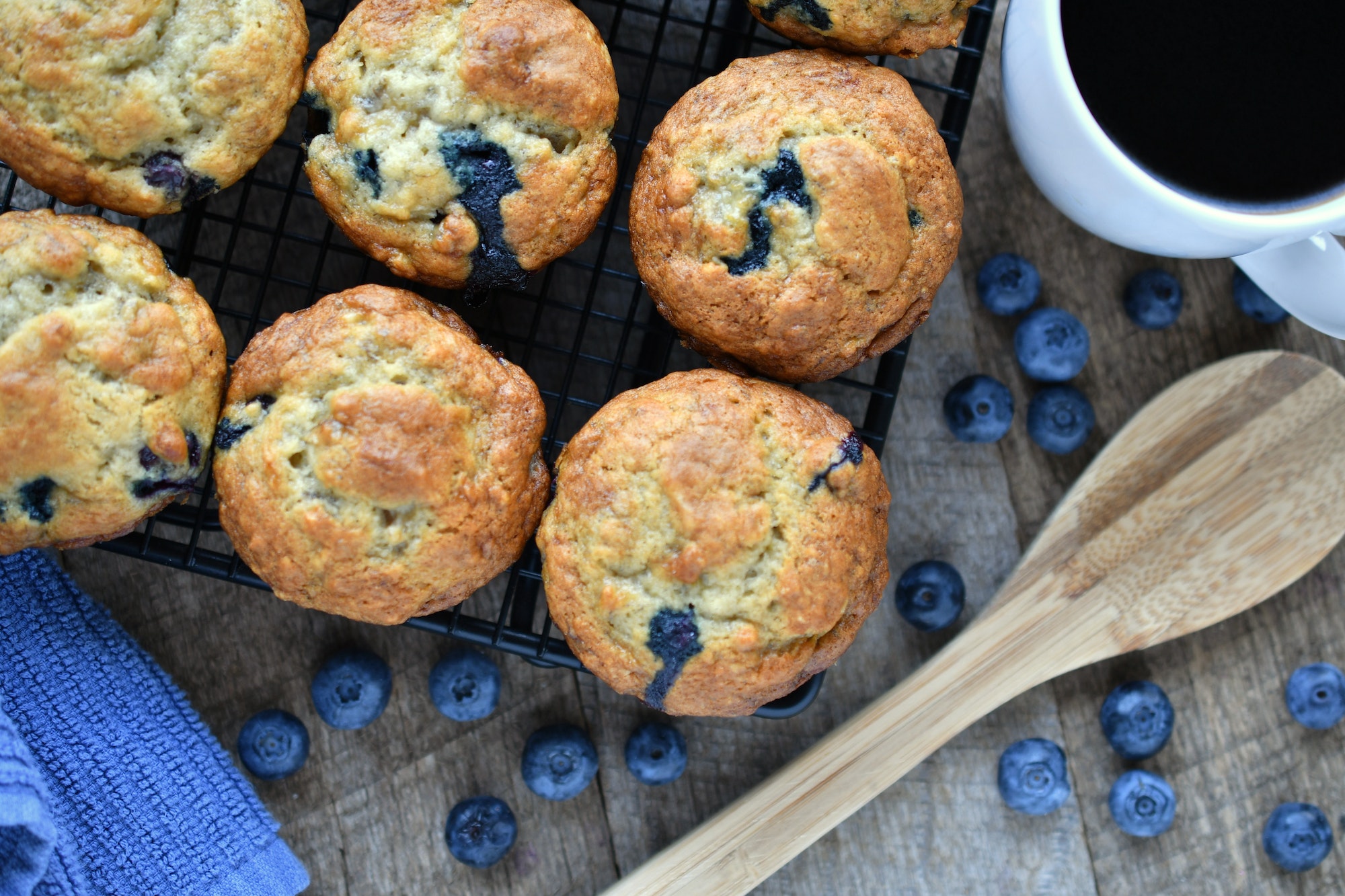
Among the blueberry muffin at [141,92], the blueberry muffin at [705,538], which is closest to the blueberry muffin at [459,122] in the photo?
the blueberry muffin at [141,92]

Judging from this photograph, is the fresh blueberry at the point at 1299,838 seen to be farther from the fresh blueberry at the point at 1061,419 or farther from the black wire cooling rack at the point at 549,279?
the black wire cooling rack at the point at 549,279

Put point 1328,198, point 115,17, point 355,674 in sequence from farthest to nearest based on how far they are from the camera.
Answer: point 355,674
point 1328,198
point 115,17

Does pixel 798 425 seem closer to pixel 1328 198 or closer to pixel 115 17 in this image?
pixel 1328 198

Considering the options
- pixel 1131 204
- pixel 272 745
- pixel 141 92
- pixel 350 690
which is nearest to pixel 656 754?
pixel 350 690

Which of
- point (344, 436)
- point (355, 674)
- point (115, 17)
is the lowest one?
point (355, 674)

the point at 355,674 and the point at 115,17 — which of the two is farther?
the point at 355,674

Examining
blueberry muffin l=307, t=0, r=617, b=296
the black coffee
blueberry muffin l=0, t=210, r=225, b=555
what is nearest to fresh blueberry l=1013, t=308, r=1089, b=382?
the black coffee

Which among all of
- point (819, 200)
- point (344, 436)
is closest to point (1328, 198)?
point (819, 200)
